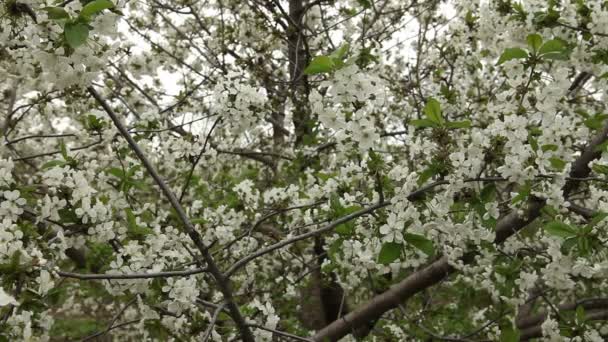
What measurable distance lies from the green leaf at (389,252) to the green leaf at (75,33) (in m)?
1.29

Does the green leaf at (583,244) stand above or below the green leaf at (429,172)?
below

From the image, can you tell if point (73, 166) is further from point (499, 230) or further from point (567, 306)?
point (567, 306)

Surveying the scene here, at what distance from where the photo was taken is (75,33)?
1.69 meters

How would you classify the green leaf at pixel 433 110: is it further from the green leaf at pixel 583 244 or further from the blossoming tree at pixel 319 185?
the green leaf at pixel 583 244

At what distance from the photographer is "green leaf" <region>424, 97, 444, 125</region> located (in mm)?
2086

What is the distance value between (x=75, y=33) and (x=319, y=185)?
6.93 feet

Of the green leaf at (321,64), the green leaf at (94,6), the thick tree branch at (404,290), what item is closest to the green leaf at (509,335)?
the thick tree branch at (404,290)

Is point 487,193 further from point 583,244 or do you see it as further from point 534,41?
point 534,41

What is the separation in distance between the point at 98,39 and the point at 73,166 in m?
0.79

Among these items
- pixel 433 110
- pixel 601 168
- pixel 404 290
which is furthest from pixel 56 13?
pixel 404 290

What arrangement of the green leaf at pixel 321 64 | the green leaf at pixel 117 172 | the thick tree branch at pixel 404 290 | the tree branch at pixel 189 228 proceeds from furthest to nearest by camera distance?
the thick tree branch at pixel 404 290
the green leaf at pixel 117 172
the tree branch at pixel 189 228
the green leaf at pixel 321 64

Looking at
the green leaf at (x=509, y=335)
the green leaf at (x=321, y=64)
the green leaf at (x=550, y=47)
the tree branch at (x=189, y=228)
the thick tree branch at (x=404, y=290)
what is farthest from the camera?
the thick tree branch at (x=404, y=290)

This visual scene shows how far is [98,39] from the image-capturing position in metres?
2.03

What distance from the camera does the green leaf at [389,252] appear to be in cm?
→ 210
